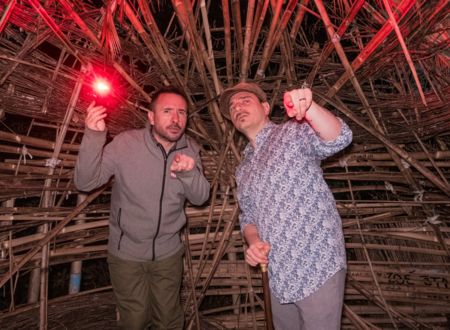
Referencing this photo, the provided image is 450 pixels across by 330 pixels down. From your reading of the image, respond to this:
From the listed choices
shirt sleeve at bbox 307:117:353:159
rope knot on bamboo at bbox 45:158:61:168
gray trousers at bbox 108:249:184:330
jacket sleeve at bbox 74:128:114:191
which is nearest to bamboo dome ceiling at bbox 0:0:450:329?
rope knot on bamboo at bbox 45:158:61:168

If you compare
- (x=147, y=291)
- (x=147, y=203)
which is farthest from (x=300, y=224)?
(x=147, y=291)

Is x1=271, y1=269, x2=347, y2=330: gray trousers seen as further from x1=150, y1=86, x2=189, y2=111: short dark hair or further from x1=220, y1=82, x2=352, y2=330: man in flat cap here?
x1=150, y1=86, x2=189, y2=111: short dark hair

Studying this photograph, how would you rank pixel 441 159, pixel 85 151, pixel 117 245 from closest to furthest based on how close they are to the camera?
pixel 85 151 < pixel 117 245 < pixel 441 159

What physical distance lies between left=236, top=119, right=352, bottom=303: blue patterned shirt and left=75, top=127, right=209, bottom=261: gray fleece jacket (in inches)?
21.2

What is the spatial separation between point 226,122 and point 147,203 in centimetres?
77

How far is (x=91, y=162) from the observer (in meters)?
1.77

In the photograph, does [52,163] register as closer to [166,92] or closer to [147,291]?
[166,92]

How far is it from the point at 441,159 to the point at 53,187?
2.67 meters

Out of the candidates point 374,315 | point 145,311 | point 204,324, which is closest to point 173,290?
point 145,311

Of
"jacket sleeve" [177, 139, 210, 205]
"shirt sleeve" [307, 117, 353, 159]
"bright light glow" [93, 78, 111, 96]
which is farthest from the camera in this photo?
"jacket sleeve" [177, 139, 210, 205]

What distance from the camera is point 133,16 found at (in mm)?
1820

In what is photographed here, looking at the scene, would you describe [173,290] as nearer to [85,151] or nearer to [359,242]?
[85,151]

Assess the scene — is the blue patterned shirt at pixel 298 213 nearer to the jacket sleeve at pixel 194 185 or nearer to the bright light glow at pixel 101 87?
the jacket sleeve at pixel 194 185

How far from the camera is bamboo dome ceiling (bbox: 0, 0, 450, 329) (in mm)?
1787
